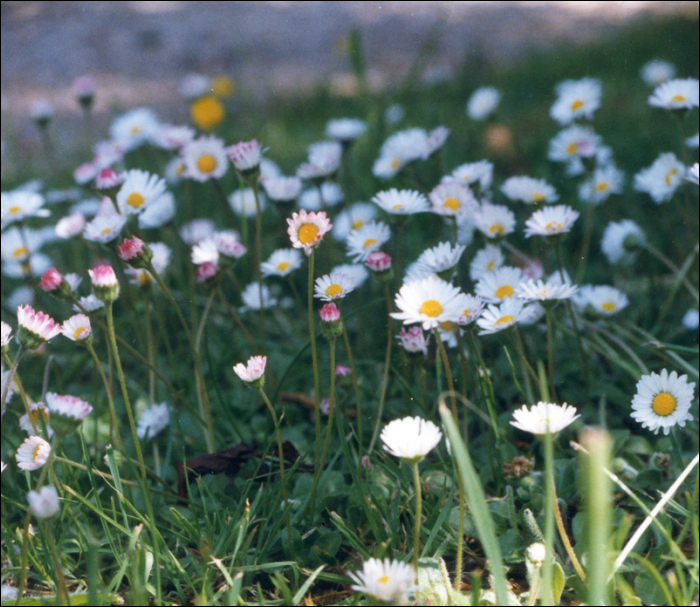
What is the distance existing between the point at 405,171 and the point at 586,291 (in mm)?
408

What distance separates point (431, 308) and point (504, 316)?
14 cm

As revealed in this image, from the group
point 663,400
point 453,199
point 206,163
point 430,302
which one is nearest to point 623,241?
point 453,199

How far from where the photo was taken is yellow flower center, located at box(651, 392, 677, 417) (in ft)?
2.66

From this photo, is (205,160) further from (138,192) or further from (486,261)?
(486,261)

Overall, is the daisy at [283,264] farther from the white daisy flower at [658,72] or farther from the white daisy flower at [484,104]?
the white daisy flower at [658,72]

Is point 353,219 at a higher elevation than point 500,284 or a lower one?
higher

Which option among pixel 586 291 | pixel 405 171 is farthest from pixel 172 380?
pixel 586 291

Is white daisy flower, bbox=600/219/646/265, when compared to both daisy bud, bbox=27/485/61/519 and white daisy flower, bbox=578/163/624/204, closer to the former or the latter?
white daisy flower, bbox=578/163/624/204

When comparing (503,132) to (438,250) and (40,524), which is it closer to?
(438,250)

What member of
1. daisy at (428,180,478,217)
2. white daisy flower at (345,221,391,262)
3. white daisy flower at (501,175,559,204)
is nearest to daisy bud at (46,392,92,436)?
white daisy flower at (345,221,391,262)

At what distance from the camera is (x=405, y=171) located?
1.31 metres

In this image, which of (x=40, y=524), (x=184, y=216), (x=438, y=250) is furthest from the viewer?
(x=184, y=216)

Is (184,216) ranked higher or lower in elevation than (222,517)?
higher

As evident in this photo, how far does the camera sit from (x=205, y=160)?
1.29 metres
